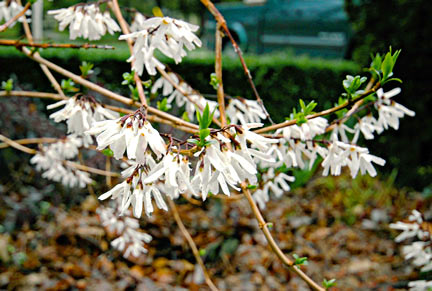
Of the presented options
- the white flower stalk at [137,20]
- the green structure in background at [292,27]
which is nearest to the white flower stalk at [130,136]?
the white flower stalk at [137,20]

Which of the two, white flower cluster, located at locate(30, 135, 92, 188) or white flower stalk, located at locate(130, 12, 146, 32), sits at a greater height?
white flower stalk, located at locate(130, 12, 146, 32)

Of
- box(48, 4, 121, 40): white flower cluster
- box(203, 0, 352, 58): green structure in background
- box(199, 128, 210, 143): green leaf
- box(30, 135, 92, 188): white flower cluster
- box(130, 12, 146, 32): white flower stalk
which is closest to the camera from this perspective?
box(199, 128, 210, 143): green leaf

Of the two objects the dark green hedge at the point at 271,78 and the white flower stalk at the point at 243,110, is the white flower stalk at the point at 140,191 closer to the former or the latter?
the white flower stalk at the point at 243,110

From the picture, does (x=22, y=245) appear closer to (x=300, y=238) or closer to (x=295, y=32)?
(x=300, y=238)

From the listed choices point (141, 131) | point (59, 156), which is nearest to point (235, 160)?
point (141, 131)

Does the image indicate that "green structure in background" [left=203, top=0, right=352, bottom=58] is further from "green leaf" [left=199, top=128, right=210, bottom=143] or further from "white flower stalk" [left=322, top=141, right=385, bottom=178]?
"green leaf" [left=199, top=128, right=210, bottom=143]

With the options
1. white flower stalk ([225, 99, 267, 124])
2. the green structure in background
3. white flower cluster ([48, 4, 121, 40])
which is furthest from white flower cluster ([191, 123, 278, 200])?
the green structure in background

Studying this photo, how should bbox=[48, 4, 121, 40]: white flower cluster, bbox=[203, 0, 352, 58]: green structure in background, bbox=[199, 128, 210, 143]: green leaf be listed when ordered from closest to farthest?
bbox=[199, 128, 210, 143]: green leaf → bbox=[48, 4, 121, 40]: white flower cluster → bbox=[203, 0, 352, 58]: green structure in background
